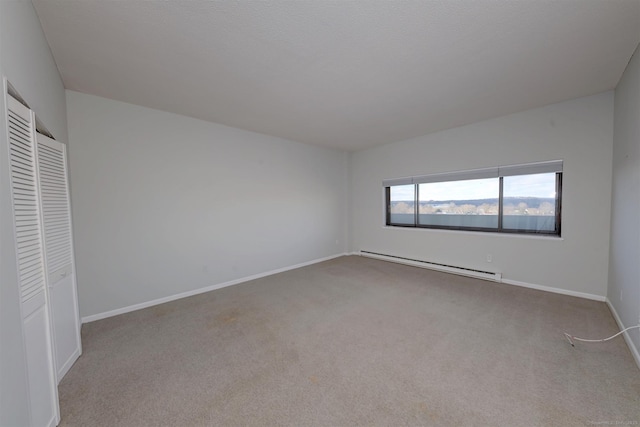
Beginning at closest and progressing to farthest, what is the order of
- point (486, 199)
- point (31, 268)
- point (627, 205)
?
point (31, 268) → point (627, 205) → point (486, 199)

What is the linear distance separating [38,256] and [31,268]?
11cm

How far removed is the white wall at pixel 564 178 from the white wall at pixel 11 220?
16.2 ft

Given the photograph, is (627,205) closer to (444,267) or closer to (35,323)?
(444,267)

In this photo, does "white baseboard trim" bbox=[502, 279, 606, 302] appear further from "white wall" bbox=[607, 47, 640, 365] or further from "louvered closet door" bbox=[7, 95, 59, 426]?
"louvered closet door" bbox=[7, 95, 59, 426]

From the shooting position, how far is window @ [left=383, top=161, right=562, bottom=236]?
3.47 meters

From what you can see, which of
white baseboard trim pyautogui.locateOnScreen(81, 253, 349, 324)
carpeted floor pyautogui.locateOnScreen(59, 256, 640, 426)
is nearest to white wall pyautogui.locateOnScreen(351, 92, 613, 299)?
carpeted floor pyautogui.locateOnScreen(59, 256, 640, 426)

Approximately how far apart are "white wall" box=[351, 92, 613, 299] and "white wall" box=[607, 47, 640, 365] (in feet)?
0.64

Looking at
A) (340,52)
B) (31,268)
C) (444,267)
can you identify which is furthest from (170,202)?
(444,267)

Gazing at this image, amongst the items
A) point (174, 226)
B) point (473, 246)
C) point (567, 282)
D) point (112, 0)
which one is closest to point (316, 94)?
point (112, 0)

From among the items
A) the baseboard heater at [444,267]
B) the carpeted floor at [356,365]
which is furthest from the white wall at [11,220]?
the baseboard heater at [444,267]

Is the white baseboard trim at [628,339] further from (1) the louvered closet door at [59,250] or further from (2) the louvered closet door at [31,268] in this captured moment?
(1) the louvered closet door at [59,250]

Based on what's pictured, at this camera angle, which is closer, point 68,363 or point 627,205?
point 68,363

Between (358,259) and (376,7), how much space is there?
15.2 feet

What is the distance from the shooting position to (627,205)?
7.55 ft
